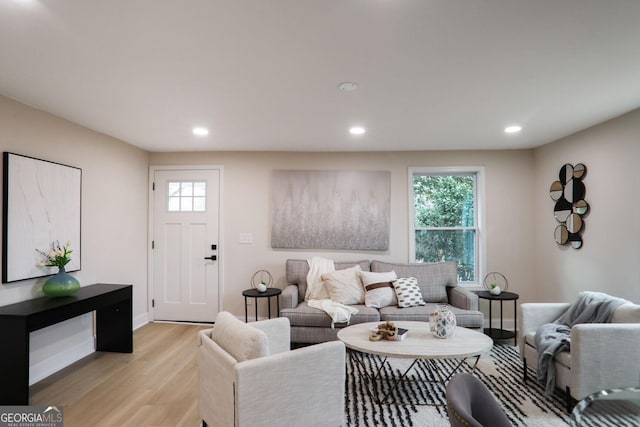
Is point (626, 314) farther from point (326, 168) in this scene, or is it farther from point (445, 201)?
point (326, 168)

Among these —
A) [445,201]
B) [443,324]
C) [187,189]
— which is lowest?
[443,324]

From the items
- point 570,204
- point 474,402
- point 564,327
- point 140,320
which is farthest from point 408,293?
point 140,320

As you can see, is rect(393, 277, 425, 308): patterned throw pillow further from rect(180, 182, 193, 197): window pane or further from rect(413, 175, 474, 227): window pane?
rect(180, 182, 193, 197): window pane

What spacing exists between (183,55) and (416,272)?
135 inches

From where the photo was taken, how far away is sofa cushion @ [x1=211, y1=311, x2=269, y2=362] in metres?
1.93

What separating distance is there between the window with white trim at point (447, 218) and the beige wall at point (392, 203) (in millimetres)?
199

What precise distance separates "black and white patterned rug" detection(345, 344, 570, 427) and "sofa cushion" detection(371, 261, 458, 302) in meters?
0.87

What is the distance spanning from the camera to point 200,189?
4883mm

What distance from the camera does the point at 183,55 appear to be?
6.86ft

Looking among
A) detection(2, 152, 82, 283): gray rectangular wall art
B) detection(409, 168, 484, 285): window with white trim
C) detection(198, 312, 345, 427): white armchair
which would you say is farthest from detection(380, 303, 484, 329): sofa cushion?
detection(2, 152, 82, 283): gray rectangular wall art

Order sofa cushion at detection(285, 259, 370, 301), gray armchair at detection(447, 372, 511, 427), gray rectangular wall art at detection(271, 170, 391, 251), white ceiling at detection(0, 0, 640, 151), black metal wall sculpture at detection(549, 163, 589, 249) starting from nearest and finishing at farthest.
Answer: gray armchair at detection(447, 372, 511, 427)
white ceiling at detection(0, 0, 640, 151)
black metal wall sculpture at detection(549, 163, 589, 249)
sofa cushion at detection(285, 259, 370, 301)
gray rectangular wall art at detection(271, 170, 391, 251)

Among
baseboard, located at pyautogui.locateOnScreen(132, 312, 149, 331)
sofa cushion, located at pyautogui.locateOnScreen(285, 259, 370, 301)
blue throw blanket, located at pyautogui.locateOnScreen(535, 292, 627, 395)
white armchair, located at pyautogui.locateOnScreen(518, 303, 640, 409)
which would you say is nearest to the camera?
white armchair, located at pyautogui.locateOnScreen(518, 303, 640, 409)

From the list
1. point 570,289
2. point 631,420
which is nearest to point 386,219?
point 570,289

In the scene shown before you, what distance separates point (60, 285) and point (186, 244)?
182 centimetres
